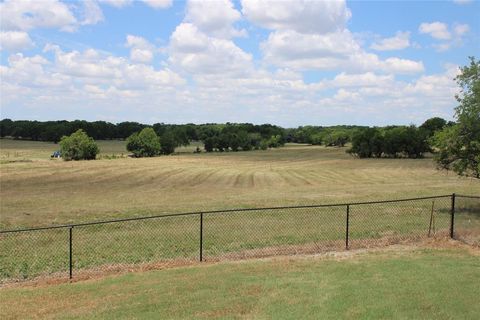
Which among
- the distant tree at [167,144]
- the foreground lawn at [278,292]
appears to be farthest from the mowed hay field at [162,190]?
the distant tree at [167,144]

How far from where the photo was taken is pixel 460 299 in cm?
937

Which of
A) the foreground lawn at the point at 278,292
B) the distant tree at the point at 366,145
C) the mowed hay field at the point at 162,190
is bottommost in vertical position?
the mowed hay field at the point at 162,190

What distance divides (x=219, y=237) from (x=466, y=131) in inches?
566

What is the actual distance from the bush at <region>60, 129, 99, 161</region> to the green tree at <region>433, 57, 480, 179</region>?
3633 inches

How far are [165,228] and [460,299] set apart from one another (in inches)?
635

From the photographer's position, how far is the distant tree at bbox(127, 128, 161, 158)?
12456 cm

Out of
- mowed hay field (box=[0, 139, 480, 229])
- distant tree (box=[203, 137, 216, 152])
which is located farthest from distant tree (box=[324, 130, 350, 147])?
mowed hay field (box=[0, 139, 480, 229])

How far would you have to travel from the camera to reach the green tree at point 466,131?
25.2 meters

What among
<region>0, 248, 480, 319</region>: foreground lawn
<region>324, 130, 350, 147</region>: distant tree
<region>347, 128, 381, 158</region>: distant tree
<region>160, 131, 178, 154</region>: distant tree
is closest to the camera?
<region>0, 248, 480, 319</region>: foreground lawn

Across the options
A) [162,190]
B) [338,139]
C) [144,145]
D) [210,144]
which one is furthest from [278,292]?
[338,139]

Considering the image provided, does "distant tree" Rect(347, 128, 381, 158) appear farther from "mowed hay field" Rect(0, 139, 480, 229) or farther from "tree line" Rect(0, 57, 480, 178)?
"mowed hay field" Rect(0, 139, 480, 229)

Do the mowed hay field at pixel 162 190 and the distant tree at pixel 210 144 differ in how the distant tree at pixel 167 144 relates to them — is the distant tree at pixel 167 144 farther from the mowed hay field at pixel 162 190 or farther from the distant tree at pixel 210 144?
the mowed hay field at pixel 162 190

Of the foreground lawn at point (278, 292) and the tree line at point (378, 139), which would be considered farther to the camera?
the tree line at point (378, 139)

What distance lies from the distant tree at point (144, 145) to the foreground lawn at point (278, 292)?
114m
